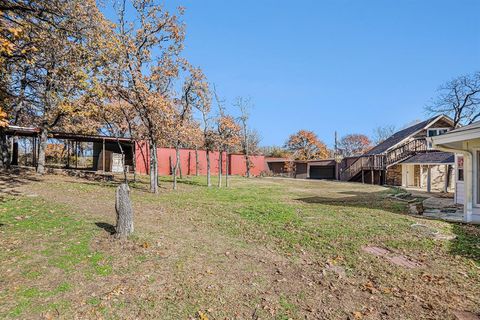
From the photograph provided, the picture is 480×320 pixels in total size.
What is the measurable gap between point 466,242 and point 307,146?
36.8 metres

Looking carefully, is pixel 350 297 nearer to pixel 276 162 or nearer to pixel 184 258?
pixel 184 258

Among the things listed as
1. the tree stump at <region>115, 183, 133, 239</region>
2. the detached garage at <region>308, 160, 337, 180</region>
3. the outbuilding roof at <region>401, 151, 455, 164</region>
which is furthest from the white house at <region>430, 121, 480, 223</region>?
the detached garage at <region>308, 160, 337, 180</region>

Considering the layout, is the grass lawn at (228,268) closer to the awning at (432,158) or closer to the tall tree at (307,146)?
the awning at (432,158)

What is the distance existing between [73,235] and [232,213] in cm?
429

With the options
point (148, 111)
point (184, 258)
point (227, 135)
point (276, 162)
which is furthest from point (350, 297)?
point (276, 162)

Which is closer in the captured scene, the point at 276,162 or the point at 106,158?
the point at 106,158

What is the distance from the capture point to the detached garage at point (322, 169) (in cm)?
3425

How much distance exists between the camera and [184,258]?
16.2ft

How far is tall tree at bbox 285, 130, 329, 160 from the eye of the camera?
41888mm

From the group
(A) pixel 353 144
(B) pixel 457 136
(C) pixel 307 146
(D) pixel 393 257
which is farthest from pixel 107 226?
(A) pixel 353 144

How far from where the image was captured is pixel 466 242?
20.1ft

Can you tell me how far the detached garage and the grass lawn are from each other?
1062 inches

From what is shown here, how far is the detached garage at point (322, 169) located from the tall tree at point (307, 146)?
426 centimetres

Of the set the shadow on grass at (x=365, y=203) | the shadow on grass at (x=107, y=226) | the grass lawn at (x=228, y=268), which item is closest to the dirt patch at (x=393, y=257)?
the grass lawn at (x=228, y=268)
